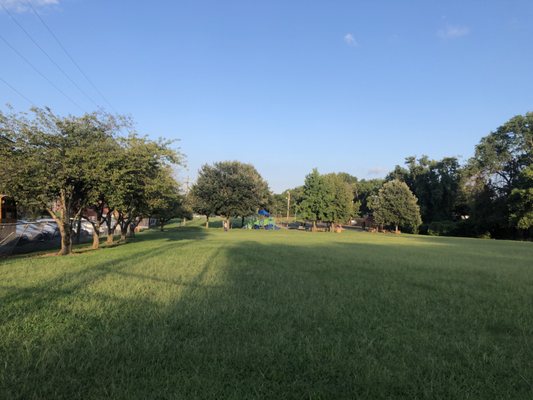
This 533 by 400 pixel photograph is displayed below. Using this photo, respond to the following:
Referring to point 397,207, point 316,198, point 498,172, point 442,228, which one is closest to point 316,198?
point 316,198

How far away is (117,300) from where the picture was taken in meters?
6.69

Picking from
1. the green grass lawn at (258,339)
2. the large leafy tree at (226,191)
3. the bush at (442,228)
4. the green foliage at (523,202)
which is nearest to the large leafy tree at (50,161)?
the green grass lawn at (258,339)

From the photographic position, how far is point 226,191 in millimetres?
50594

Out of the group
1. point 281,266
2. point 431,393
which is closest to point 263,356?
point 431,393

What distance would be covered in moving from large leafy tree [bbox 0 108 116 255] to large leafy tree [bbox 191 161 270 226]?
3300 centimetres

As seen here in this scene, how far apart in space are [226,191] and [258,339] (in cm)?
4607

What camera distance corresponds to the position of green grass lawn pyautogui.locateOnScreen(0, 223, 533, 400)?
3.63 metres

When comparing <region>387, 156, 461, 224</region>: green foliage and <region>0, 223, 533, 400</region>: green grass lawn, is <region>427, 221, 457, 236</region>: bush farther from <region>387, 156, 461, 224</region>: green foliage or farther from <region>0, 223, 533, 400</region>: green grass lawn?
<region>0, 223, 533, 400</region>: green grass lawn

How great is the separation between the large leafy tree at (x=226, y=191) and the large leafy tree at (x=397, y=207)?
20.1 meters

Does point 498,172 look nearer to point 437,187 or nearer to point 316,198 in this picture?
point 437,187

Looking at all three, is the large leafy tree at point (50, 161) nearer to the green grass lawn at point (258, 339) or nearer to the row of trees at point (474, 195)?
the green grass lawn at point (258, 339)

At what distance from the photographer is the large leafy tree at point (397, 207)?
58.0m

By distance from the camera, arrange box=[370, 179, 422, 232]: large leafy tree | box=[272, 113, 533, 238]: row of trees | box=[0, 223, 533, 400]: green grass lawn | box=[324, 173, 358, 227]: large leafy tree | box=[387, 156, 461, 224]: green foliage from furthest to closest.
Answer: box=[387, 156, 461, 224]: green foliage < box=[324, 173, 358, 227]: large leafy tree < box=[370, 179, 422, 232]: large leafy tree < box=[272, 113, 533, 238]: row of trees < box=[0, 223, 533, 400]: green grass lawn

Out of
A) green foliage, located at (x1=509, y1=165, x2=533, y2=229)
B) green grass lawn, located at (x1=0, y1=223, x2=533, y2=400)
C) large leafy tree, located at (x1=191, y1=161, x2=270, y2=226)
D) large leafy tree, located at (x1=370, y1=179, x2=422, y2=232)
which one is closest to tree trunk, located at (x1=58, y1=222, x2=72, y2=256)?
green grass lawn, located at (x1=0, y1=223, x2=533, y2=400)
